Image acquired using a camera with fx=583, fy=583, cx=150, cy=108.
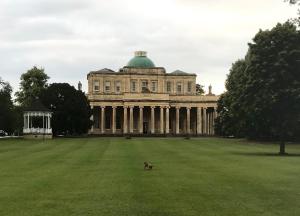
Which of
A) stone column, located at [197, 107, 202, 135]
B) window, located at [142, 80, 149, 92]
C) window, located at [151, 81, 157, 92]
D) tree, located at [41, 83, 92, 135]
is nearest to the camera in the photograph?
tree, located at [41, 83, 92, 135]

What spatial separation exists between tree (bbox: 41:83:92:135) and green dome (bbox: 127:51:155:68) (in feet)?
126

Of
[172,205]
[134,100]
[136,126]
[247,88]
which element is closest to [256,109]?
[247,88]

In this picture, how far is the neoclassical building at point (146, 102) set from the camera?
123438 mm

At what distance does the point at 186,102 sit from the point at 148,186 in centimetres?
10538

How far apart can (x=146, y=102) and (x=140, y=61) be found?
56.8ft

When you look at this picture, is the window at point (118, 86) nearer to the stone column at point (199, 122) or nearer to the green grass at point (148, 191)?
the stone column at point (199, 122)

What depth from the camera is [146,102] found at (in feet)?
405

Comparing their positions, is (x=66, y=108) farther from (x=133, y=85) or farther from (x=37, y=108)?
(x=133, y=85)

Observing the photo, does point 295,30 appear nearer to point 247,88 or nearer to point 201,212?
point 247,88

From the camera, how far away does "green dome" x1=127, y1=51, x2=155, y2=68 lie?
137000mm

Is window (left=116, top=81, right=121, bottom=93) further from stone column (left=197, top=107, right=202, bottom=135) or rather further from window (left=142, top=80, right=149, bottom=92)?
stone column (left=197, top=107, right=202, bottom=135)

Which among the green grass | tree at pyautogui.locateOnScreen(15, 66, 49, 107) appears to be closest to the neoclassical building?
tree at pyautogui.locateOnScreen(15, 66, 49, 107)

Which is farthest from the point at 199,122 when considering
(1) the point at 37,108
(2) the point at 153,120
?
(1) the point at 37,108

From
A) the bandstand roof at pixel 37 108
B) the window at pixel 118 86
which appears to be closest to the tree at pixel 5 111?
the bandstand roof at pixel 37 108
